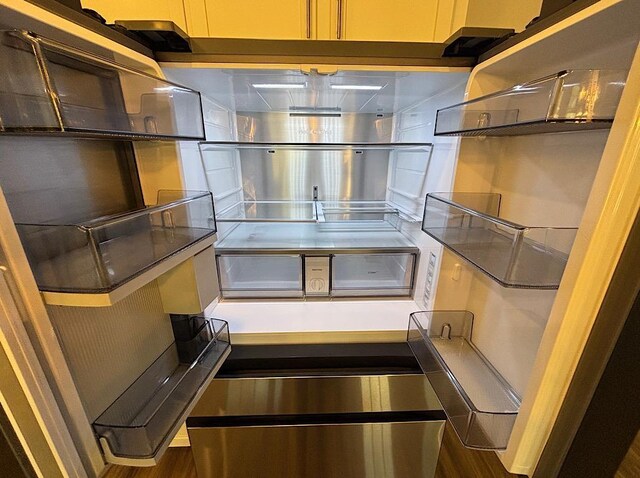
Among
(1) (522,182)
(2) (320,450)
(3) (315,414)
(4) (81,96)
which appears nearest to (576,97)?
(1) (522,182)

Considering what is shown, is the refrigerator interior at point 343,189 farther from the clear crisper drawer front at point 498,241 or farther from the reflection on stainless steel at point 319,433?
the reflection on stainless steel at point 319,433

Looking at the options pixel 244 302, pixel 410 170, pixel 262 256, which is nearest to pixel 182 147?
pixel 262 256

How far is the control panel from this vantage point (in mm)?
1364

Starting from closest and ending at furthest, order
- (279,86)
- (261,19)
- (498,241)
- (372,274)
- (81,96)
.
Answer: (81,96)
(261,19)
(498,241)
(279,86)
(372,274)

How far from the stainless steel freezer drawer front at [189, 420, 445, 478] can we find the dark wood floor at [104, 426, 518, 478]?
0.06 meters

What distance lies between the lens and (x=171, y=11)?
80 cm

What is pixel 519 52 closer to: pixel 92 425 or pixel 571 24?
pixel 571 24

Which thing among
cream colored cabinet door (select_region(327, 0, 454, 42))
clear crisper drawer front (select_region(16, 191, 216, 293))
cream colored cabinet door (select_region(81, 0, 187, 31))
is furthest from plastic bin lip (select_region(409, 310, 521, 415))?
cream colored cabinet door (select_region(81, 0, 187, 31))

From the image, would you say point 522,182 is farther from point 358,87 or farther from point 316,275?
point 316,275

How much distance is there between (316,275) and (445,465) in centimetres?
110

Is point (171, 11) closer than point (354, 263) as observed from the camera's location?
Yes

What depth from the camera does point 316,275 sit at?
1397 millimetres

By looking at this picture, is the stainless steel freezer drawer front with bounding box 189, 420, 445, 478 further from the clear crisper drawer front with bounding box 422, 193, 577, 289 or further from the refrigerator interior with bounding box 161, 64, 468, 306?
the clear crisper drawer front with bounding box 422, 193, 577, 289

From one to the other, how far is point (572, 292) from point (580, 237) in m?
0.10
